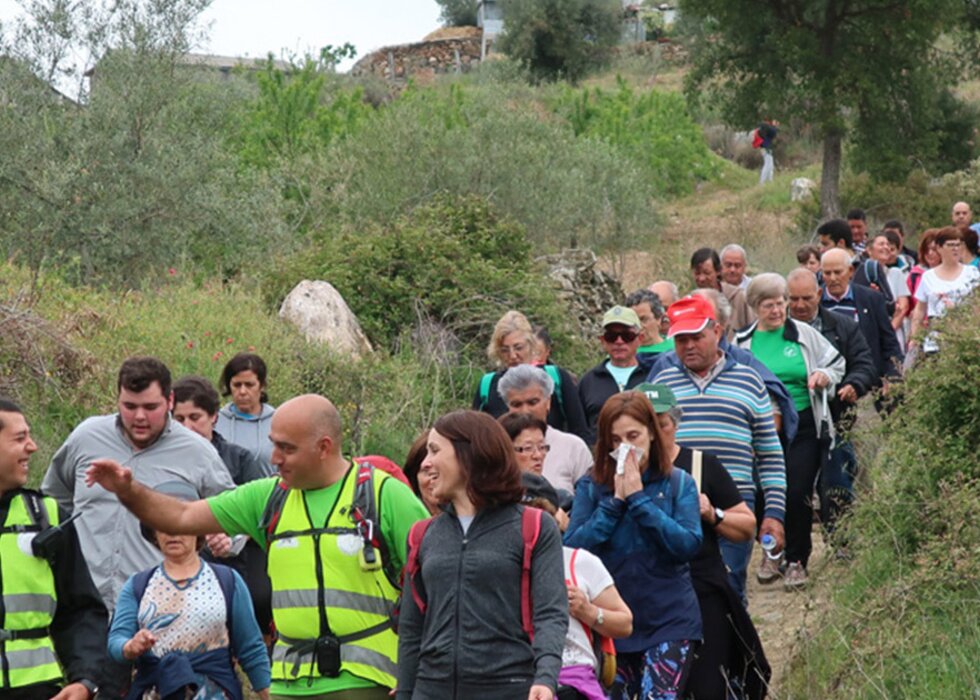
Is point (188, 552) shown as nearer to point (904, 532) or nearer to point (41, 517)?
point (41, 517)

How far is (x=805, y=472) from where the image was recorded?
1042cm

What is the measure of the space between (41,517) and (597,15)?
2259 inches

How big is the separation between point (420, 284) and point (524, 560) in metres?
11.2

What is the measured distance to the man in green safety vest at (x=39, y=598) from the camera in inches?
225

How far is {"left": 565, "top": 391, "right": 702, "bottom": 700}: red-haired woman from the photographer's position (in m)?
6.62

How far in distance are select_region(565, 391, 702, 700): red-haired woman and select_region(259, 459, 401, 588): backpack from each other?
4.14ft

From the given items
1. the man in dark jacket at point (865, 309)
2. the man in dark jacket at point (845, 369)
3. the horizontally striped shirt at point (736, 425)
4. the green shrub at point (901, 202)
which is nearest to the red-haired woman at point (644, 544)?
the horizontally striped shirt at point (736, 425)

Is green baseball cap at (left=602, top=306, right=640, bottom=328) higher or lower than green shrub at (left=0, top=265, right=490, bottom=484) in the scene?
higher

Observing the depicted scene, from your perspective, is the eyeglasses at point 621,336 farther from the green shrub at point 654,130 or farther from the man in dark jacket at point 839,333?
the green shrub at point 654,130

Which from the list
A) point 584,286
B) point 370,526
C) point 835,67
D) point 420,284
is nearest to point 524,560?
point 370,526

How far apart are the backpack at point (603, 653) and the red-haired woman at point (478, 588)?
2.50ft

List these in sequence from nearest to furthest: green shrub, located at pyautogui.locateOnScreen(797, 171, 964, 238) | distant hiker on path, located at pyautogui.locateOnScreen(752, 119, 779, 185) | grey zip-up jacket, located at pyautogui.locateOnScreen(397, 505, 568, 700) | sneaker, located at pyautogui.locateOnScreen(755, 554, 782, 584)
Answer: grey zip-up jacket, located at pyautogui.locateOnScreen(397, 505, 568, 700) < sneaker, located at pyautogui.locateOnScreen(755, 554, 782, 584) < green shrub, located at pyautogui.locateOnScreen(797, 171, 964, 238) < distant hiker on path, located at pyautogui.locateOnScreen(752, 119, 779, 185)

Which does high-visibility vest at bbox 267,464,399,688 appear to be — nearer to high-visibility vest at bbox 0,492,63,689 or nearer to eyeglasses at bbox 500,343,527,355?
high-visibility vest at bbox 0,492,63,689

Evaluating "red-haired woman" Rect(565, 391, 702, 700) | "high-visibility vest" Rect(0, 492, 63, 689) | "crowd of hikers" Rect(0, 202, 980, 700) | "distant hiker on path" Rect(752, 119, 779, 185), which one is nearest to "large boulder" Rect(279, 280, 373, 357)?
"crowd of hikers" Rect(0, 202, 980, 700)
